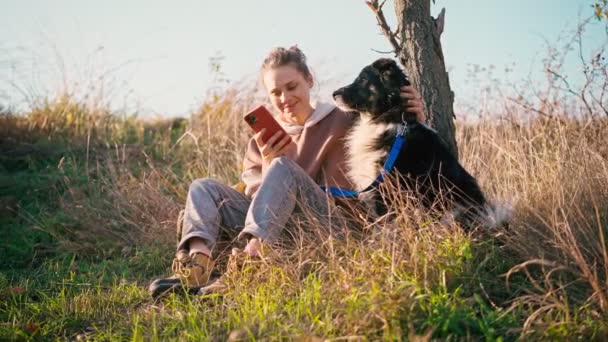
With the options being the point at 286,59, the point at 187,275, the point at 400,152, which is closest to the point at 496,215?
the point at 400,152

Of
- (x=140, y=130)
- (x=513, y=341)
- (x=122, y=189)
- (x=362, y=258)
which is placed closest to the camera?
(x=513, y=341)

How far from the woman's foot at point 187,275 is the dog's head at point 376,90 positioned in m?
1.29

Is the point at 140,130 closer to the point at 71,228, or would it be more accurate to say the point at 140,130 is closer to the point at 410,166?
the point at 71,228

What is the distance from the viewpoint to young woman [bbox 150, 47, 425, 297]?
3.05 metres

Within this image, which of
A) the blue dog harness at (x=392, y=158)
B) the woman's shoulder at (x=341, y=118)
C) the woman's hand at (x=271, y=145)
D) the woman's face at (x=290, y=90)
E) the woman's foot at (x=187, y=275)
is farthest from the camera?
the woman's shoulder at (x=341, y=118)

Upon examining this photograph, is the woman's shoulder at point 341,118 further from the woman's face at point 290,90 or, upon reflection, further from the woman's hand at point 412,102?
the woman's hand at point 412,102

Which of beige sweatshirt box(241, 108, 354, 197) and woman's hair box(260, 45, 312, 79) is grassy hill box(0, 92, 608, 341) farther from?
woman's hair box(260, 45, 312, 79)

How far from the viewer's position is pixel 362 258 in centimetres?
248

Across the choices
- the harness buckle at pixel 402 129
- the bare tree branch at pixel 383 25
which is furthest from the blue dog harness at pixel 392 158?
the bare tree branch at pixel 383 25

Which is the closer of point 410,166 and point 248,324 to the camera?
Answer: point 248,324

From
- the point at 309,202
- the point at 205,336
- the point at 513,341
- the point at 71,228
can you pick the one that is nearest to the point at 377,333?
the point at 513,341

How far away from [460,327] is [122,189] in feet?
12.2

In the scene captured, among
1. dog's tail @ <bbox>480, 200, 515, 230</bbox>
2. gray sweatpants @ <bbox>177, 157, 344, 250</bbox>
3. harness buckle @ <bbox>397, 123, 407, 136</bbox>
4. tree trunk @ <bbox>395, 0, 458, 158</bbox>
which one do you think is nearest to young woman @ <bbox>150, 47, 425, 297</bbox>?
gray sweatpants @ <bbox>177, 157, 344, 250</bbox>

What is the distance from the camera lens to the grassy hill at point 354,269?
6.82 feet
